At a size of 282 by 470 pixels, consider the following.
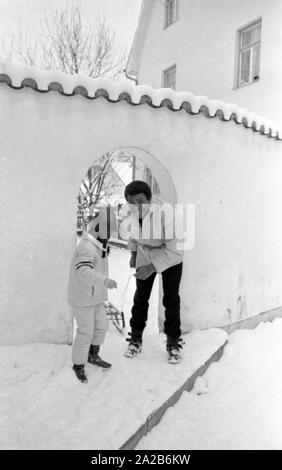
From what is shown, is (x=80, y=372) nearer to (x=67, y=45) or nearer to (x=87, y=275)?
(x=87, y=275)

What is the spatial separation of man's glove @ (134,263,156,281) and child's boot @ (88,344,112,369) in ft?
2.60

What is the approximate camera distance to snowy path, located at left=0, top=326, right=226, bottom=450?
2.75 m

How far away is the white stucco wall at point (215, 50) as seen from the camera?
7.41 metres

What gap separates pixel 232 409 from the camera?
138 inches

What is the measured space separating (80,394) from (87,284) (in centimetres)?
90

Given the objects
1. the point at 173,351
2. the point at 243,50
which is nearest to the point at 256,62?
the point at 243,50

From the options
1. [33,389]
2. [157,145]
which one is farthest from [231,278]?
[33,389]

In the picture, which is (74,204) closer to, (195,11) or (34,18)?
(195,11)

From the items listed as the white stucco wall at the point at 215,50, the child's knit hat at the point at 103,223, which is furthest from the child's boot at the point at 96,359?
the white stucco wall at the point at 215,50

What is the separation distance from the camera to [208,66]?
9336mm

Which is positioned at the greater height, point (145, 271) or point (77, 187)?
point (77, 187)

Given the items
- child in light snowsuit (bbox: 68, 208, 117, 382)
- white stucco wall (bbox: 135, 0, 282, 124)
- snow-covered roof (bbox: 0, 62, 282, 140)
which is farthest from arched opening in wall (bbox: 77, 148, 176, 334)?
Result: white stucco wall (bbox: 135, 0, 282, 124)

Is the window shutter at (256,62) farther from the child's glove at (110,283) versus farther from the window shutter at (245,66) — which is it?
the child's glove at (110,283)

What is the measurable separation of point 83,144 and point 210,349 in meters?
2.56
